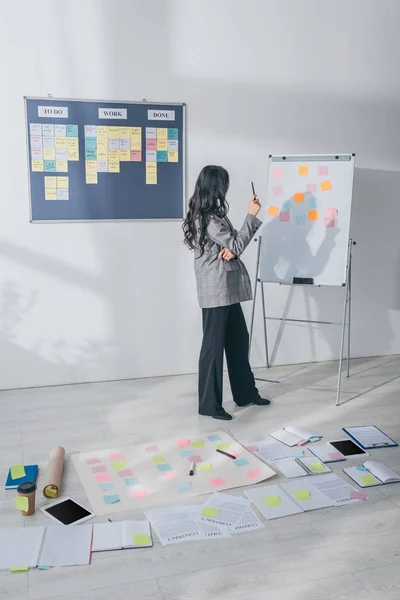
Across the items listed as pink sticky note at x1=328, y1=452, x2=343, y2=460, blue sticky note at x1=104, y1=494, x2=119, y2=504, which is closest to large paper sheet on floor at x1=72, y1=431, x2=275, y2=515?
blue sticky note at x1=104, y1=494, x2=119, y2=504

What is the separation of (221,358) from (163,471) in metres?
0.79

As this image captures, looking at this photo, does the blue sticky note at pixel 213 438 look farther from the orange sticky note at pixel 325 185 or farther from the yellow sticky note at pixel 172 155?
the yellow sticky note at pixel 172 155

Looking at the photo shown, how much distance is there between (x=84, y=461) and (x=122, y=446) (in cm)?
25

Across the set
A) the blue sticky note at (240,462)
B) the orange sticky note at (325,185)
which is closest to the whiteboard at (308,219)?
the orange sticky note at (325,185)

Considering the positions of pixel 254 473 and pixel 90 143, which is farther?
pixel 90 143

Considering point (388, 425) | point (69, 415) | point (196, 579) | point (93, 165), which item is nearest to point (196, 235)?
point (93, 165)

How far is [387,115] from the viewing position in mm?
4402

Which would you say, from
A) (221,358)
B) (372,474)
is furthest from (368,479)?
(221,358)

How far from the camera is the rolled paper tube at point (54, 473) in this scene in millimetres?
2578

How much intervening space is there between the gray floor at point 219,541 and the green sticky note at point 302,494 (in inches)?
5.0

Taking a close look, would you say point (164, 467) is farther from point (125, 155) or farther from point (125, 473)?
point (125, 155)

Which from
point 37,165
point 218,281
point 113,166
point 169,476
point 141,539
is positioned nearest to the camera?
point 141,539

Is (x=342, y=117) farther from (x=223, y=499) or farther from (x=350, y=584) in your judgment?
(x=350, y=584)

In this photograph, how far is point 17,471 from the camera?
2.78 m
